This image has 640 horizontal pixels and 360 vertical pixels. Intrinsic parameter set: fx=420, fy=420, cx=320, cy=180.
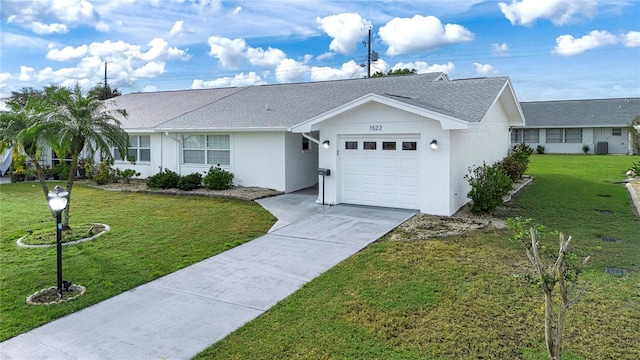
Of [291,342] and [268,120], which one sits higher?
[268,120]

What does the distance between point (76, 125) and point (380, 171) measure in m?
7.45

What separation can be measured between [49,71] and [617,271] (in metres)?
22.6

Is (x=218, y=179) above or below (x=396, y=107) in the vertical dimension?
Answer: below

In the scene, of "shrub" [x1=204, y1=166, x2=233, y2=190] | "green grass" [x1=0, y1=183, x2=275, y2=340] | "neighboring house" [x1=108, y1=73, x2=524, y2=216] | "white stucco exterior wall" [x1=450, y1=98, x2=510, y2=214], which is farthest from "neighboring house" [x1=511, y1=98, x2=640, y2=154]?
"green grass" [x1=0, y1=183, x2=275, y2=340]

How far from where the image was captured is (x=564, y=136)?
1409 inches

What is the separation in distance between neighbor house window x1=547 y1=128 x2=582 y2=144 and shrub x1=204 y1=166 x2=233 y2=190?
31579 mm

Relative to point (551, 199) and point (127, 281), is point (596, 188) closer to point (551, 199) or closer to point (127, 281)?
point (551, 199)

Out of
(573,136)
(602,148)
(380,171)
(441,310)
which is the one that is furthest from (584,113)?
(441,310)

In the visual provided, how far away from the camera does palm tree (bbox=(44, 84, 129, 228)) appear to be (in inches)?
343

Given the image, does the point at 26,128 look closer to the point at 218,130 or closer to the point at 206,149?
the point at 218,130

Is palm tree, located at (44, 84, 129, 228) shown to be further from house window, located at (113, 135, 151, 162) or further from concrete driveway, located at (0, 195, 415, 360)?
house window, located at (113, 135, 151, 162)

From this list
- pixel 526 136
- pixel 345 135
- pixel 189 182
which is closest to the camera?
pixel 345 135

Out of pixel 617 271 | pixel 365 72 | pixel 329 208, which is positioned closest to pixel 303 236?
pixel 329 208

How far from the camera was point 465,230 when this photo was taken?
30.5ft
